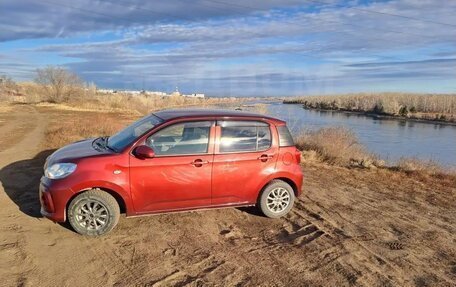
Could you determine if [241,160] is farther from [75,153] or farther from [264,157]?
[75,153]

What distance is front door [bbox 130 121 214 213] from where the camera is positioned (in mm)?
6031

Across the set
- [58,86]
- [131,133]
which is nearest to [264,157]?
[131,133]

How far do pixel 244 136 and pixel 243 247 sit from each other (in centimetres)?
183

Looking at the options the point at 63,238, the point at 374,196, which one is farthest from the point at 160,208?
the point at 374,196

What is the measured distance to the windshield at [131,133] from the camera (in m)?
6.25

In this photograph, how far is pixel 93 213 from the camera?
19.1 feet

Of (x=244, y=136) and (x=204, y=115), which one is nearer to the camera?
(x=204, y=115)

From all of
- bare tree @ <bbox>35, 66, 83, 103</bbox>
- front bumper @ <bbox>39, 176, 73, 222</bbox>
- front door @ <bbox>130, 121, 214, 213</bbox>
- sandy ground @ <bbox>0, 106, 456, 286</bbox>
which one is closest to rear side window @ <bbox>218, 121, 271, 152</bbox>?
front door @ <bbox>130, 121, 214, 213</bbox>

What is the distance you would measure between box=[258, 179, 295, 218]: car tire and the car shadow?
3.59 meters

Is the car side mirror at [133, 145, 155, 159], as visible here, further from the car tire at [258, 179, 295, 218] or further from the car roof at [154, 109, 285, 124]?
the car tire at [258, 179, 295, 218]

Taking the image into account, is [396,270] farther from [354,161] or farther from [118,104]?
[118,104]

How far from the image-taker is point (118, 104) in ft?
164

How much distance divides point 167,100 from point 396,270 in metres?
63.5

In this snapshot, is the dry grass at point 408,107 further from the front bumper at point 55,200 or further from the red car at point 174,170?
the front bumper at point 55,200
